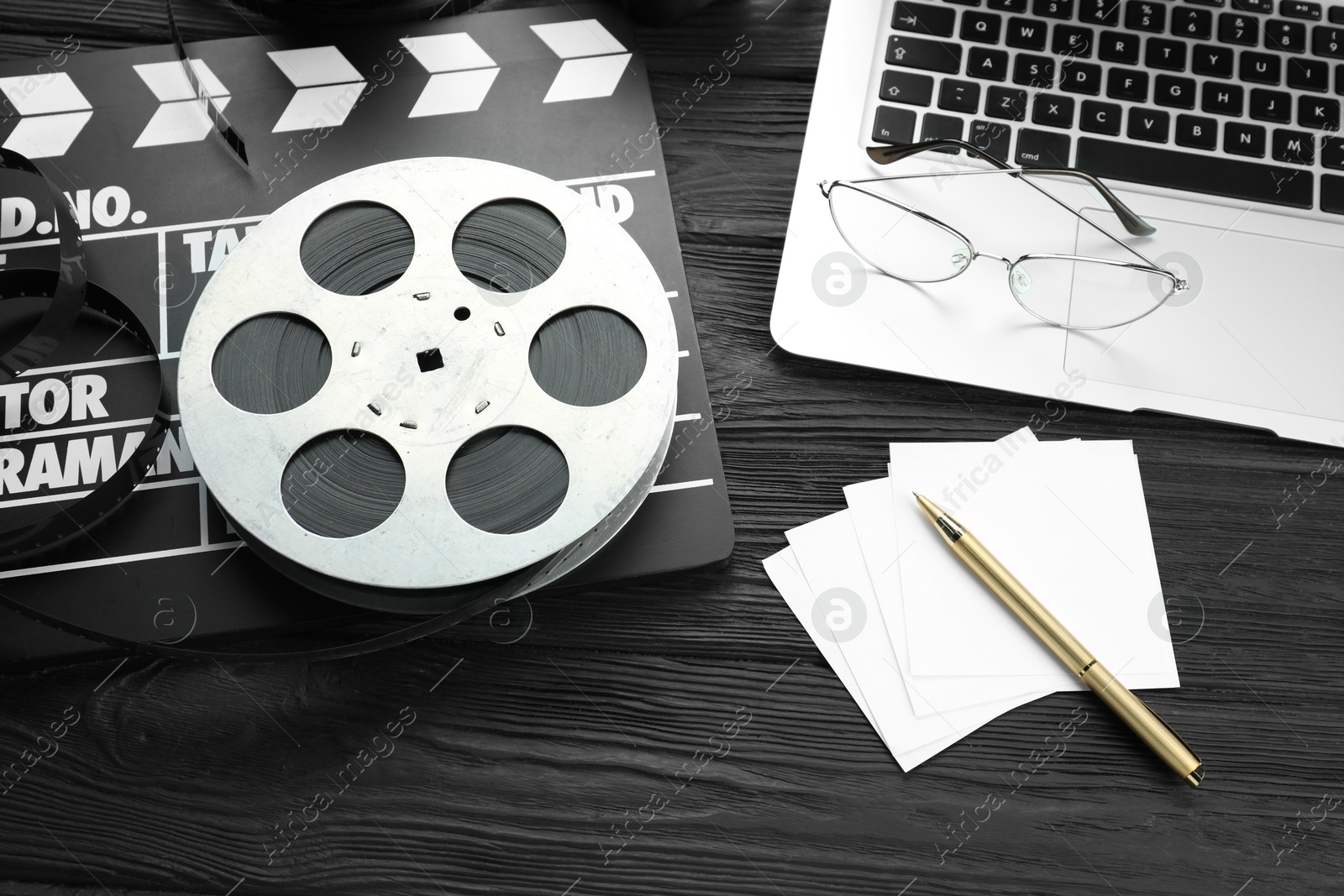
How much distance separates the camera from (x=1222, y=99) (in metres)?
0.84

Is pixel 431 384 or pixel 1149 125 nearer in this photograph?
pixel 431 384

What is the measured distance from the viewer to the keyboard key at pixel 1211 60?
0.85 meters

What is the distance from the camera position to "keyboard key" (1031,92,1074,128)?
0.84 meters

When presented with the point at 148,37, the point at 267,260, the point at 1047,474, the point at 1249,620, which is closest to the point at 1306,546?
the point at 1249,620

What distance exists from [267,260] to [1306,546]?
90 centimetres

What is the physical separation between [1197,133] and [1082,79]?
11cm

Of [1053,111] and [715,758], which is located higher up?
[1053,111]

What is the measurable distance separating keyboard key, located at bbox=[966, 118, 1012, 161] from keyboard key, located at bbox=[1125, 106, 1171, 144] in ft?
0.37

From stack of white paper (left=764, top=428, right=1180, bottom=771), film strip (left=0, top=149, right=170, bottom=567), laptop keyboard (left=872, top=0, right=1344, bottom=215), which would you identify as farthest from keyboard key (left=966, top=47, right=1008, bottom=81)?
film strip (left=0, top=149, right=170, bottom=567)

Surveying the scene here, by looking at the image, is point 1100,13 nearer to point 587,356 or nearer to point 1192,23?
point 1192,23

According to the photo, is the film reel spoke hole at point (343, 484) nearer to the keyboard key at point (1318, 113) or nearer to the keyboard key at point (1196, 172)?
the keyboard key at point (1196, 172)

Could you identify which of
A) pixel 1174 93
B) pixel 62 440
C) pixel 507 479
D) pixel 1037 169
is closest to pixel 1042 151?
pixel 1037 169

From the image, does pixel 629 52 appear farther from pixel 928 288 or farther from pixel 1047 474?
pixel 1047 474

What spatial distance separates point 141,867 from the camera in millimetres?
690
